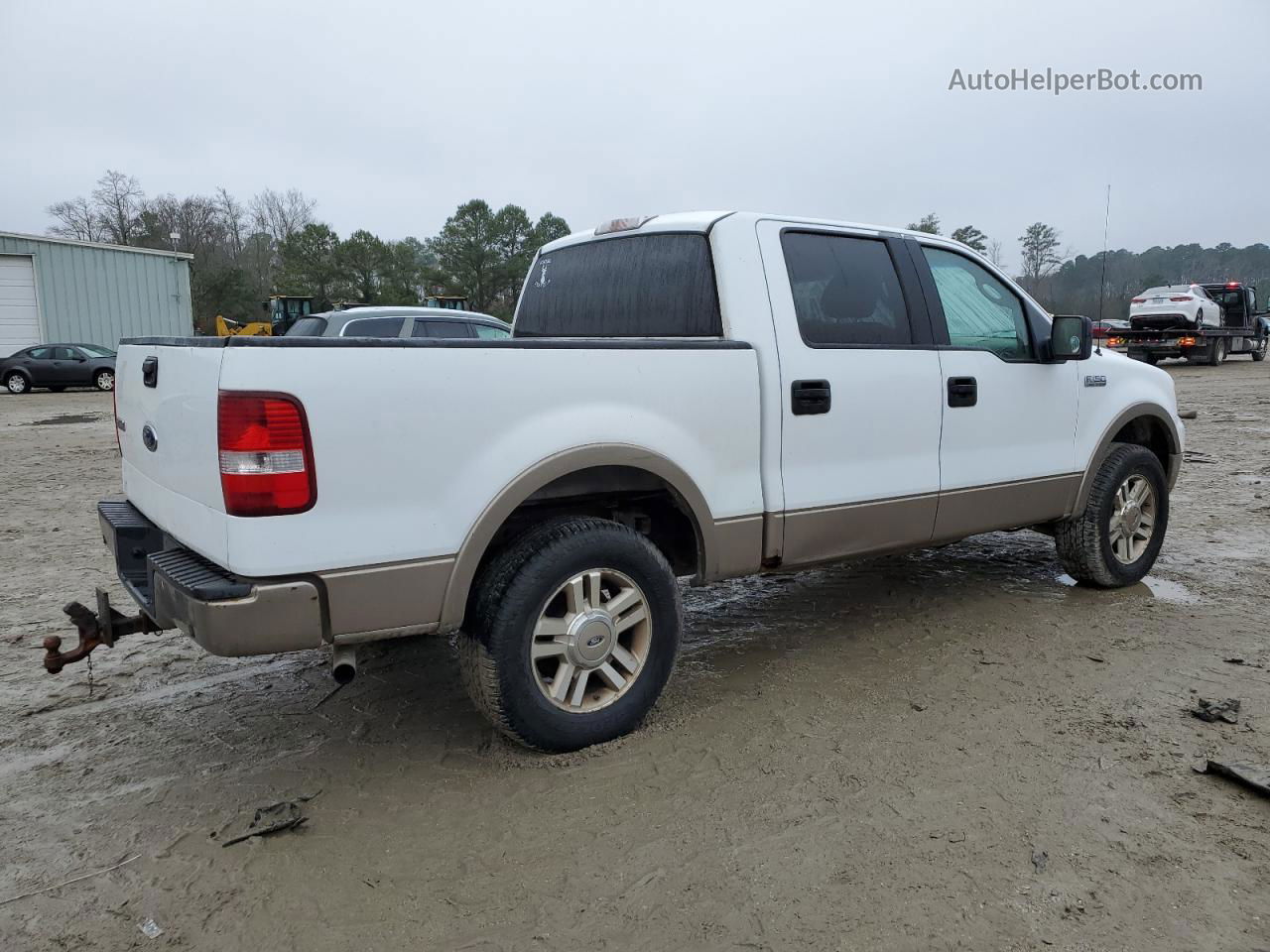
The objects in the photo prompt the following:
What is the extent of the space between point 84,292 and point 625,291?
1286 inches

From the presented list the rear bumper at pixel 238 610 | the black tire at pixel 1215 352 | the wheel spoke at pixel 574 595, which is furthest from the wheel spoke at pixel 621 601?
the black tire at pixel 1215 352

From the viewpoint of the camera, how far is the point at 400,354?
2783 millimetres

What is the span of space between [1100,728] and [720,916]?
73.7 inches

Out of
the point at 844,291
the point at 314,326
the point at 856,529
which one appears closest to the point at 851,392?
the point at 844,291

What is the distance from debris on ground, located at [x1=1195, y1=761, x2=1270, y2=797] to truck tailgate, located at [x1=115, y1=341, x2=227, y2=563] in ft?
10.9

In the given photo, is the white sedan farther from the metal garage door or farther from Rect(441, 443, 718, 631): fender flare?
the metal garage door

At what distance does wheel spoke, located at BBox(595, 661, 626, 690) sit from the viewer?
10.9ft

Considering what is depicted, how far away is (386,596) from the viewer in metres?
2.83

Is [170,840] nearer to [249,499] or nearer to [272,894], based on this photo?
[272,894]

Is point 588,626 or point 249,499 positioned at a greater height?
point 249,499

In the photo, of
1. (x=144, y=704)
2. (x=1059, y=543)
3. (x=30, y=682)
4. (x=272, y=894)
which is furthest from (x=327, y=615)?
(x=1059, y=543)

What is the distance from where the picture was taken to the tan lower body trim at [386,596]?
276 centimetres

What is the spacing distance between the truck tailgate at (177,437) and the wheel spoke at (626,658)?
4.54ft

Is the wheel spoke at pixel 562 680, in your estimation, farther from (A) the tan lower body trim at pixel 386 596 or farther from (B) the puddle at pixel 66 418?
(B) the puddle at pixel 66 418
